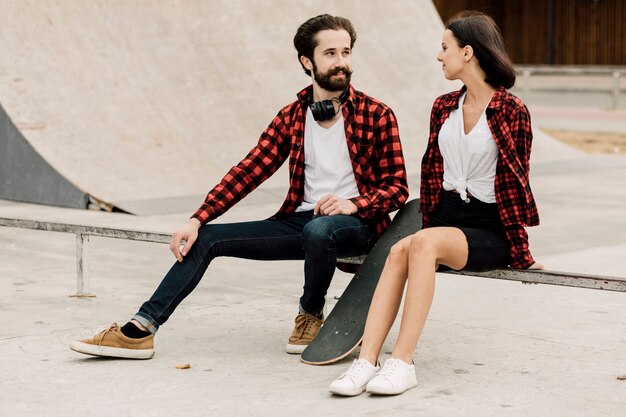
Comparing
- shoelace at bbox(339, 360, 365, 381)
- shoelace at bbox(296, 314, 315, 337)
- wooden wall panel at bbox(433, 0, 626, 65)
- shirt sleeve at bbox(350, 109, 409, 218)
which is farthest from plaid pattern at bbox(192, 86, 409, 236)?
wooden wall panel at bbox(433, 0, 626, 65)

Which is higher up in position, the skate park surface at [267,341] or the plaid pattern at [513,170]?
the plaid pattern at [513,170]

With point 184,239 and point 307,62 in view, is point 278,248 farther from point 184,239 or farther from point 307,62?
point 307,62

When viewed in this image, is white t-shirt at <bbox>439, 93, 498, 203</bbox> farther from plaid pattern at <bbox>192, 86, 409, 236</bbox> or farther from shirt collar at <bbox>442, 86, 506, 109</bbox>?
plaid pattern at <bbox>192, 86, 409, 236</bbox>

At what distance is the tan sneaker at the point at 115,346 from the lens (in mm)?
4633

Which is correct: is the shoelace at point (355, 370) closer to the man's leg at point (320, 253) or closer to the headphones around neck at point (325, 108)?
the man's leg at point (320, 253)

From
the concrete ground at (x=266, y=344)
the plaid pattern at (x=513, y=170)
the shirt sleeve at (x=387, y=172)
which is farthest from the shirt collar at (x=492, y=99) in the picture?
the concrete ground at (x=266, y=344)

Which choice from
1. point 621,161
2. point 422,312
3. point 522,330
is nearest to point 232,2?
point 621,161

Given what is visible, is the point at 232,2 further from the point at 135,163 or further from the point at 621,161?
the point at 621,161

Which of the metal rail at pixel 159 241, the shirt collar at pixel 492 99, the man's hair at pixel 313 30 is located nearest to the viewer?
the metal rail at pixel 159 241

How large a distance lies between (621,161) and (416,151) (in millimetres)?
2267

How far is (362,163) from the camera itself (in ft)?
15.7

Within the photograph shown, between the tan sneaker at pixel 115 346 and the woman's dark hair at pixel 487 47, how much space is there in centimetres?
159

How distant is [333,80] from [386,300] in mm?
970

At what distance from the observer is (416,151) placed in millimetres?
11547
